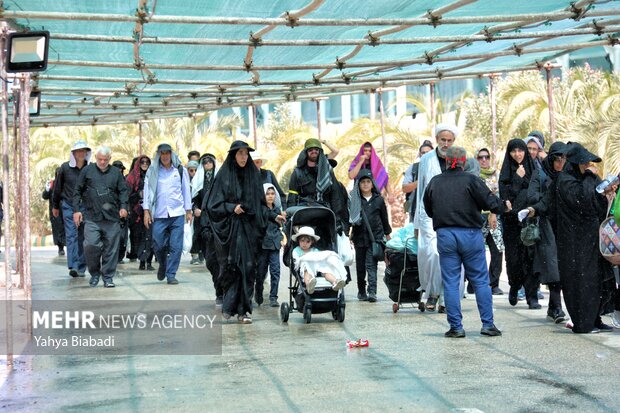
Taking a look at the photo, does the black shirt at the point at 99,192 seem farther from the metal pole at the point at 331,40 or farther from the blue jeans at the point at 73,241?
the metal pole at the point at 331,40

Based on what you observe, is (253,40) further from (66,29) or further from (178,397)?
(178,397)

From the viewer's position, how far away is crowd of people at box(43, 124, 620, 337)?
9.98 metres

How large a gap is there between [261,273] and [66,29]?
3.48 m

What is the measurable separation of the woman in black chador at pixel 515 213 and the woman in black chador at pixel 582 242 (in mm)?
1575

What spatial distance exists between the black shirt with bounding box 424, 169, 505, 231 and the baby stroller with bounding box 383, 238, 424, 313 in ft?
6.28

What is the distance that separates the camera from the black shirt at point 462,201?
9930 millimetres

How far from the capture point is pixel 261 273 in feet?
42.7

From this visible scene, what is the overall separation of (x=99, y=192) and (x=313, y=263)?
4.86 m

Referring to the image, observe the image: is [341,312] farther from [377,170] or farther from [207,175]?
[207,175]

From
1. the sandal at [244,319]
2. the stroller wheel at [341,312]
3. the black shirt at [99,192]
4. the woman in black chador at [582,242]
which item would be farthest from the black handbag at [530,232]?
the black shirt at [99,192]

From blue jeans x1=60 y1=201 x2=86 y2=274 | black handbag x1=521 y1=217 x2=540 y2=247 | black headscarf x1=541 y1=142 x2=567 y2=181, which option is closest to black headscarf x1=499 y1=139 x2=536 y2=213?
black handbag x1=521 y1=217 x2=540 y2=247

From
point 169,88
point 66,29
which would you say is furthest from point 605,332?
point 169,88

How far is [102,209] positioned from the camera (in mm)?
15117

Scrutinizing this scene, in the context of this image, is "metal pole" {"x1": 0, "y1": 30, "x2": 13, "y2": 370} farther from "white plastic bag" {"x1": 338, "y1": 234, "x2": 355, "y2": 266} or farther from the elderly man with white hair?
the elderly man with white hair
